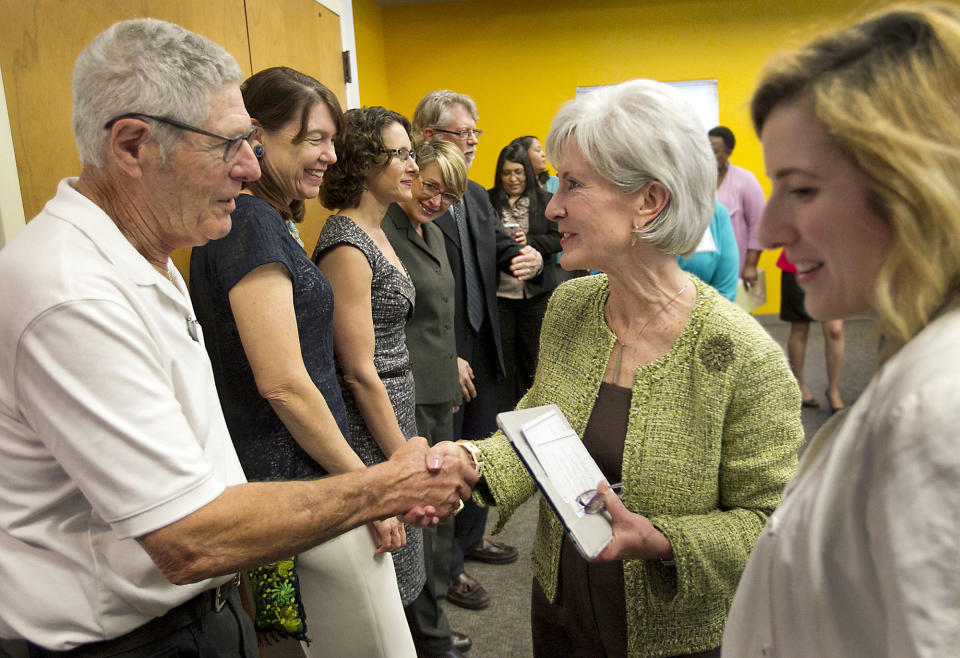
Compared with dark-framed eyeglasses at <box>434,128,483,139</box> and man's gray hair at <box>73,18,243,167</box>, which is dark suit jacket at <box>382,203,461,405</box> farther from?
man's gray hair at <box>73,18,243,167</box>

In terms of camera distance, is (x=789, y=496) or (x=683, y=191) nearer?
(x=789, y=496)

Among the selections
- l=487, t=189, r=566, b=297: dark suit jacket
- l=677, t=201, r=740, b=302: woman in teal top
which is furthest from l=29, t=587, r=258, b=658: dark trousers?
l=487, t=189, r=566, b=297: dark suit jacket

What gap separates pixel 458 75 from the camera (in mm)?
7238

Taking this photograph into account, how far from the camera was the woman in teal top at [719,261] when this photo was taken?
2.69m

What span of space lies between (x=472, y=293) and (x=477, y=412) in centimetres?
58

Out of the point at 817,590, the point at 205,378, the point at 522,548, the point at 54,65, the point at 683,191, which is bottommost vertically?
the point at 522,548

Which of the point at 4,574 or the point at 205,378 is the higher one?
the point at 205,378

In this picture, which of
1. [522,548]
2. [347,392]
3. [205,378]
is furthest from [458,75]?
[205,378]

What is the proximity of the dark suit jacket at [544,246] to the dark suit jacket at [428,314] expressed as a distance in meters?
1.08

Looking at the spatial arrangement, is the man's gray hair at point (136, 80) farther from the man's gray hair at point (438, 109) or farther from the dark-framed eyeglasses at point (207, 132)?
the man's gray hair at point (438, 109)

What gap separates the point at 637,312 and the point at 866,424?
77cm

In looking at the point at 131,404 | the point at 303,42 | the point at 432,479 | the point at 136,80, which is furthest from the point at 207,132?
the point at 303,42

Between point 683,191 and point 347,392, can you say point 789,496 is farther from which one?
point 347,392

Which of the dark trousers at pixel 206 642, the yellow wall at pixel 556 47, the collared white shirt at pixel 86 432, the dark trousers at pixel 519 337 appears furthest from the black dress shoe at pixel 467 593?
the yellow wall at pixel 556 47
